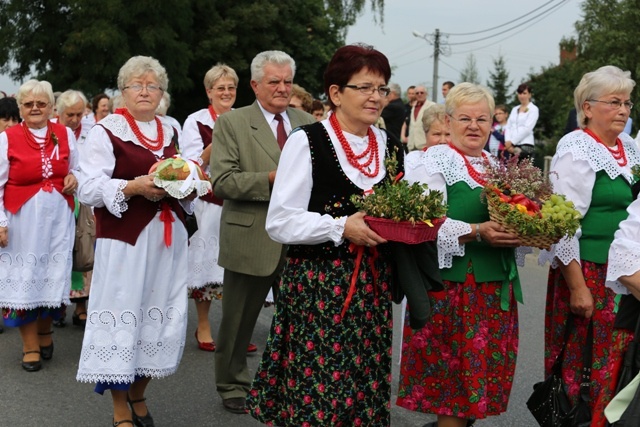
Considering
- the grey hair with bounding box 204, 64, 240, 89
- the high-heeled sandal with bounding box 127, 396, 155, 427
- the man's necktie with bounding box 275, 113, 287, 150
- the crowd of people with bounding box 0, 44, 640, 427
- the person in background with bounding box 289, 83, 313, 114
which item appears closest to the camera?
the crowd of people with bounding box 0, 44, 640, 427

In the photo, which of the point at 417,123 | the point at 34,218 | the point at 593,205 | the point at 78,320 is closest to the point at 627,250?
the point at 593,205

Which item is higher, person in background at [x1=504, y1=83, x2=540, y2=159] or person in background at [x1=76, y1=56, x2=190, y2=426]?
person in background at [x1=504, y1=83, x2=540, y2=159]

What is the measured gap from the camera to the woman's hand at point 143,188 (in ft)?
17.9

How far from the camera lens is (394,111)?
51.9 ft

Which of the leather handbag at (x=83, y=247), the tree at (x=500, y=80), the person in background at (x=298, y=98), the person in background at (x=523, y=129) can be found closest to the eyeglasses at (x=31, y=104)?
the leather handbag at (x=83, y=247)

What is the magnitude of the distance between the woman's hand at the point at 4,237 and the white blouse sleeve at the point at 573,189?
4.31m

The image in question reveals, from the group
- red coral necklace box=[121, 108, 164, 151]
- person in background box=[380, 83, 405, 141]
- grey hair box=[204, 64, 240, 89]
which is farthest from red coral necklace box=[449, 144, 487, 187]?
person in background box=[380, 83, 405, 141]

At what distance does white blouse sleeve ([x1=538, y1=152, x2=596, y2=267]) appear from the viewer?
5.10 m

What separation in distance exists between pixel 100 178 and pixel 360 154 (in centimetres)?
182

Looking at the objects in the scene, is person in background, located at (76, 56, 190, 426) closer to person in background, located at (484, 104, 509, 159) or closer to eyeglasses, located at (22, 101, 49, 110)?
eyeglasses, located at (22, 101, 49, 110)

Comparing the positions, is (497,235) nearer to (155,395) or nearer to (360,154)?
(360,154)

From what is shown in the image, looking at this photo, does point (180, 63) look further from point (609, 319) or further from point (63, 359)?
point (609, 319)

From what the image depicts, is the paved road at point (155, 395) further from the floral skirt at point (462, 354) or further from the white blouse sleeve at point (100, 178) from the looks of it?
the white blouse sleeve at point (100, 178)

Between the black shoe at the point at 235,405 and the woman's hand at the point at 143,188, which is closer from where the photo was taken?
the woman's hand at the point at 143,188
